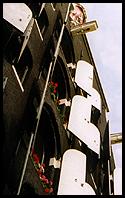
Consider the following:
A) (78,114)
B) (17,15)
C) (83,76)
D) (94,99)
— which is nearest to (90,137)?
(78,114)

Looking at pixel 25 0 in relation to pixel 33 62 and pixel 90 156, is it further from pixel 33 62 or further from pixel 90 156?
pixel 90 156

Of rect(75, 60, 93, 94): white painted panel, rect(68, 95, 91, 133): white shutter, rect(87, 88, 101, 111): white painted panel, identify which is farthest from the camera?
rect(87, 88, 101, 111): white painted panel

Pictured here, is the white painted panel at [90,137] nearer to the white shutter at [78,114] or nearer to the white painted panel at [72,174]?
the white shutter at [78,114]


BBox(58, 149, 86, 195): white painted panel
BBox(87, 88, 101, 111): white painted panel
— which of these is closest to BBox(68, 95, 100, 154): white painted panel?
BBox(58, 149, 86, 195): white painted panel

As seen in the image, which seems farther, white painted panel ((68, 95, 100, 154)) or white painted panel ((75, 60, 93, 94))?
white painted panel ((75, 60, 93, 94))

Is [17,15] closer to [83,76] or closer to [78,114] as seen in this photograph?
[78,114]

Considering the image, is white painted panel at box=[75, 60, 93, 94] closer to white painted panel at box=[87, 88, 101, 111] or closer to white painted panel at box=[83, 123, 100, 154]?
white painted panel at box=[87, 88, 101, 111]

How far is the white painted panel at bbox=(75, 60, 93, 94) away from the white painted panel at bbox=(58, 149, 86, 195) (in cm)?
437

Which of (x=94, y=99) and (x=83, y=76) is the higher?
(x=83, y=76)

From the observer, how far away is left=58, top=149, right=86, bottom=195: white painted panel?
34.3 feet

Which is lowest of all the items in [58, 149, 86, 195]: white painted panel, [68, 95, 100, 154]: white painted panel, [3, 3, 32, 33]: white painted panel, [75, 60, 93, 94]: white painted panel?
[58, 149, 86, 195]: white painted panel

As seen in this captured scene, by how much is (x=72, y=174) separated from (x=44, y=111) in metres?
2.43

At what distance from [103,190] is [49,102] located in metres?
6.12

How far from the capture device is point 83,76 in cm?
1574
